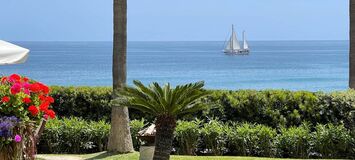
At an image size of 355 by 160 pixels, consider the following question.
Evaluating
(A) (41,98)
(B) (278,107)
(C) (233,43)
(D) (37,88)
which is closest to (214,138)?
(B) (278,107)

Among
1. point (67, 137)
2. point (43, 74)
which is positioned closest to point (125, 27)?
point (67, 137)

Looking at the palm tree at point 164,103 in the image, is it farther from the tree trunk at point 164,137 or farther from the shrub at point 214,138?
the shrub at point 214,138

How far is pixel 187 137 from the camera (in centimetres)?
1330

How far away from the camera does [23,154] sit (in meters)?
9.45

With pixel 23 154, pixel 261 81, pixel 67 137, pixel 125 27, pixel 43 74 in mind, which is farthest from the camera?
pixel 43 74

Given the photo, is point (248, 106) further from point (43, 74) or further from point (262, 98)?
point (43, 74)

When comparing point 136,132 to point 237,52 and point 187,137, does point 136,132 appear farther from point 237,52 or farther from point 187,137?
point 237,52

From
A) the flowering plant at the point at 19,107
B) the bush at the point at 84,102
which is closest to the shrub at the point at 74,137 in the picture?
the bush at the point at 84,102

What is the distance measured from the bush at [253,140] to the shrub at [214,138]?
15 centimetres

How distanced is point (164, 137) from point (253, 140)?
4.86 m

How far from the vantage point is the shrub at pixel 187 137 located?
13258mm

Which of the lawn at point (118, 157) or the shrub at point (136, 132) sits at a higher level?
the shrub at point (136, 132)

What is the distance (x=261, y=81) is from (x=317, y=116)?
54.7 m

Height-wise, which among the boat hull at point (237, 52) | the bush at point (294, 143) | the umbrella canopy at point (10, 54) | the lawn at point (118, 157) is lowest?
the lawn at point (118, 157)
